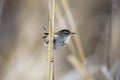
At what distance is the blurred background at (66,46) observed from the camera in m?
1.16

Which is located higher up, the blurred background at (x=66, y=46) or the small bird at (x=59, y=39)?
the blurred background at (x=66, y=46)

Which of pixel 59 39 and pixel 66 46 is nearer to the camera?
pixel 59 39

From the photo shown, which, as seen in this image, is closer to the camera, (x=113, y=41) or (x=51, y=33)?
(x=51, y=33)

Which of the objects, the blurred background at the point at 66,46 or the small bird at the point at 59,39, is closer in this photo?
the small bird at the point at 59,39

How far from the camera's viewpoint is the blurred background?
116 cm

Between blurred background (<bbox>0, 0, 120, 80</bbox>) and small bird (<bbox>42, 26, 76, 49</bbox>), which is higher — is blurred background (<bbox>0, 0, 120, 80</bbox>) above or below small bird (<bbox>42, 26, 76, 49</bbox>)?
above

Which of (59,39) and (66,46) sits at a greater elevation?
(66,46)

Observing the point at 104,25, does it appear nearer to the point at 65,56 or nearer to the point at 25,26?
the point at 65,56

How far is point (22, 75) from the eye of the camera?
116 centimetres

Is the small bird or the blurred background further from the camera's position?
the blurred background

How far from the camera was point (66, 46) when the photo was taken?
1173 mm

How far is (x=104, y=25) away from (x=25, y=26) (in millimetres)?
392

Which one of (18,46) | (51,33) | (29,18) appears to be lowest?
(51,33)

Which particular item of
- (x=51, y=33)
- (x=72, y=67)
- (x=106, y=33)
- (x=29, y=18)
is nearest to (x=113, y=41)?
(x=106, y=33)
